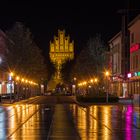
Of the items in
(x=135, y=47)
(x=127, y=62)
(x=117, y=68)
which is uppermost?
(x=135, y=47)

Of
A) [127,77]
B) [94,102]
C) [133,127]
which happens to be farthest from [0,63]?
[133,127]

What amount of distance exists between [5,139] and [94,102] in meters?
50.1

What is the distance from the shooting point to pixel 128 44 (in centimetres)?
9400

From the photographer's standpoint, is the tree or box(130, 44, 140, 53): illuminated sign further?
the tree

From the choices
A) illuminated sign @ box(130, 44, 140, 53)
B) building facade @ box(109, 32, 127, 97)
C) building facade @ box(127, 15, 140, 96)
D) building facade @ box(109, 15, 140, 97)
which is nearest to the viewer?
illuminated sign @ box(130, 44, 140, 53)

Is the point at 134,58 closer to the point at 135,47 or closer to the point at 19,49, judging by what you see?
the point at 135,47

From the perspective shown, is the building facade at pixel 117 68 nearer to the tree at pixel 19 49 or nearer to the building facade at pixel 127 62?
the building facade at pixel 127 62

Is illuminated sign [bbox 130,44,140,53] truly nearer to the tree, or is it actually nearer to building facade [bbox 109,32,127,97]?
building facade [bbox 109,32,127,97]

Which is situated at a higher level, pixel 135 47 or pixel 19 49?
pixel 19 49

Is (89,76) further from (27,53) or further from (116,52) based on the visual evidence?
(27,53)

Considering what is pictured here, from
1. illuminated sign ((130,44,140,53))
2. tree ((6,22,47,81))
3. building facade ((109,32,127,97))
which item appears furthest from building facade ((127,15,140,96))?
tree ((6,22,47,81))

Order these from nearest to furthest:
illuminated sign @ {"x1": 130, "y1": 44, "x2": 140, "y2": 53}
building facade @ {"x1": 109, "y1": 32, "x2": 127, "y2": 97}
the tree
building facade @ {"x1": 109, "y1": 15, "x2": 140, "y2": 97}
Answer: illuminated sign @ {"x1": 130, "y1": 44, "x2": 140, "y2": 53} → building facade @ {"x1": 109, "y1": 15, "x2": 140, "y2": 97} → the tree → building facade @ {"x1": 109, "y1": 32, "x2": 127, "y2": 97}

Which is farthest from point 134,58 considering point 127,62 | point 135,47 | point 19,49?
point 19,49

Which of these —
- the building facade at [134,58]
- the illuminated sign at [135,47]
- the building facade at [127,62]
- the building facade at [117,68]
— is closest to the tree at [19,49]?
the building facade at [127,62]
